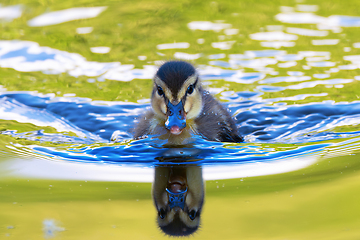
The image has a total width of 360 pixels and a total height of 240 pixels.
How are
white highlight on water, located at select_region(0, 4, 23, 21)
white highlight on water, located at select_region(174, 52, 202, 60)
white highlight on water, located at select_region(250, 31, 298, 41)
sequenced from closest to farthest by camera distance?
1. white highlight on water, located at select_region(174, 52, 202, 60)
2. white highlight on water, located at select_region(250, 31, 298, 41)
3. white highlight on water, located at select_region(0, 4, 23, 21)

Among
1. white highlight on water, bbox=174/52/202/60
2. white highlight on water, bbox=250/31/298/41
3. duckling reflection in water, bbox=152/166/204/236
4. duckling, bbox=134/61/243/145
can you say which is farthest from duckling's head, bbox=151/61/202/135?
white highlight on water, bbox=250/31/298/41

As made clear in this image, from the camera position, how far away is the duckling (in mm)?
4520

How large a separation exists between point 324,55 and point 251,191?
508cm

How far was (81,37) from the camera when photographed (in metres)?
8.95

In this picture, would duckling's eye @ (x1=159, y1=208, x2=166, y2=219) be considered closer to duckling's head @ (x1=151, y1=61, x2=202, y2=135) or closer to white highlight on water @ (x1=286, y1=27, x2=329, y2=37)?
duckling's head @ (x1=151, y1=61, x2=202, y2=135)

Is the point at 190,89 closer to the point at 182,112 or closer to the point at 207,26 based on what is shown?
the point at 182,112

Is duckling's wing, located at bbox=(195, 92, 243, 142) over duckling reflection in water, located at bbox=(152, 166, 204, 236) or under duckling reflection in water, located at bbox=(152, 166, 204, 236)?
over

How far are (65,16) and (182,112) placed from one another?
6215mm

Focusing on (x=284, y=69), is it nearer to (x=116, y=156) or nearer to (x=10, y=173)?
(x=116, y=156)

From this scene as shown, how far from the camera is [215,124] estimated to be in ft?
17.0

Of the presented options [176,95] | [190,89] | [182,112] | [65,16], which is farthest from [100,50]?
[182,112]

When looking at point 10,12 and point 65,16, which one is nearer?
point 65,16

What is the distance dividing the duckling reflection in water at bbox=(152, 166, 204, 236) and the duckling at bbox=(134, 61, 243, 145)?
1.26 ft

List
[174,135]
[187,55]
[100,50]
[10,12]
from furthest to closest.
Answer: [10,12] < [100,50] < [187,55] < [174,135]
